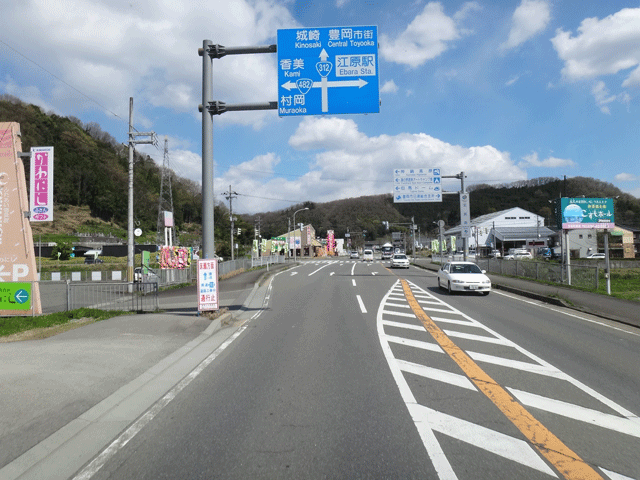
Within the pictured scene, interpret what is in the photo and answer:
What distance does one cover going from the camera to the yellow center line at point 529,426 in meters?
3.66

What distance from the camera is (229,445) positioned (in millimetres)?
4168

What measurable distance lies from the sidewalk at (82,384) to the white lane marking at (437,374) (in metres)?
3.45

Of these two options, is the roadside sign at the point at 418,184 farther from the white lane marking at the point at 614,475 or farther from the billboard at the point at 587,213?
the white lane marking at the point at 614,475

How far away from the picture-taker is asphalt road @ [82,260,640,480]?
376 cm

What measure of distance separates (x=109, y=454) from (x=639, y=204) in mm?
92620

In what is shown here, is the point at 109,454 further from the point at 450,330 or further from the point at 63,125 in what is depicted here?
the point at 63,125

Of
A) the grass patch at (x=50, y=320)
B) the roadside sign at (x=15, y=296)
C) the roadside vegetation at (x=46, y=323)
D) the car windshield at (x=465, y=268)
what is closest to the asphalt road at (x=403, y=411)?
the roadside vegetation at (x=46, y=323)

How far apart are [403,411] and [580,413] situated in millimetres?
1973

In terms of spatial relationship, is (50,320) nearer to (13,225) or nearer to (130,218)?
(13,225)

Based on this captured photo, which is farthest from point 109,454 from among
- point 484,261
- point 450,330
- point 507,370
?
point 484,261

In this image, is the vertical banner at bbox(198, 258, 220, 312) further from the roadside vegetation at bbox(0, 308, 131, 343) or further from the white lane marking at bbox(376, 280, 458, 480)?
the white lane marking at bbox(376, 280, 458, 480)

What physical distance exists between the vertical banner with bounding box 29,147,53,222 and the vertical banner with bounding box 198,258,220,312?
5.08m

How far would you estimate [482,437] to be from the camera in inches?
169

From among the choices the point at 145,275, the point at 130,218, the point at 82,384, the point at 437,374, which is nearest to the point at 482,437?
the point at 437,374
